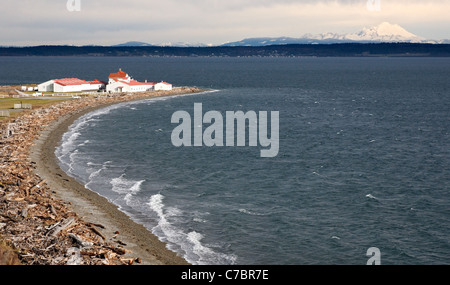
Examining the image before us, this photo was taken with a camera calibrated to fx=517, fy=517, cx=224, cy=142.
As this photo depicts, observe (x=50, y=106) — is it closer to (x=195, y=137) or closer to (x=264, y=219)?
(x=195, y=137)

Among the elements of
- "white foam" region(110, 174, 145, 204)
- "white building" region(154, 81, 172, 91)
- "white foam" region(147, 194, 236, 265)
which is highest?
"white building" region(154, 81, 172, 91)

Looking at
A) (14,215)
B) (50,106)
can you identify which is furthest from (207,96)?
(14,215)

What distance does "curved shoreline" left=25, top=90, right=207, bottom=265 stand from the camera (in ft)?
110

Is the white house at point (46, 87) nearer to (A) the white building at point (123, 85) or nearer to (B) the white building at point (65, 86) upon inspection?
(B) the white building at point (65, 86)

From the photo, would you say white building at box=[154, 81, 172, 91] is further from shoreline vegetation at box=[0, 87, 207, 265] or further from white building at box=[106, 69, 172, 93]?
shoreline vegetation at box=[0, 87, 207, 265]

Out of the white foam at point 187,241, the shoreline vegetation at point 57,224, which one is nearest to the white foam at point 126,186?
the shoreline vegetation at point 57,224

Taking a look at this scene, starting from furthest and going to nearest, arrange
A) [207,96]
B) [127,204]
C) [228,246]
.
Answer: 1. [207,96]
2. [127,204]
3. [228,246]

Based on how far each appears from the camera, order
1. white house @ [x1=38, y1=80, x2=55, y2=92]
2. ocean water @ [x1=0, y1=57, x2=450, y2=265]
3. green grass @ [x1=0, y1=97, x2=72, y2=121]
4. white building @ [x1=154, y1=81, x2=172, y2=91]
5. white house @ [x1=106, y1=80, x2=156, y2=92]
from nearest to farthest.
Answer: ocean water @ [x1=0, y1=57, x2=450, y2=265], green grass @ [x1=0, y1=97, x2=72, y2=121], white house @ [x1=38, y1=80, x2=55, y2=92], white house @ [x1=106, y1=80, x2=156, y2=92], white building @ [x1=154, y1=81, x2=172, y2=91]

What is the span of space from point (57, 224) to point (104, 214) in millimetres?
6430

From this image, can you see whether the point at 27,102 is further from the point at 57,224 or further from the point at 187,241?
the point at 187,241

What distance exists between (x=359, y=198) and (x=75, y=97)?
91.8 m

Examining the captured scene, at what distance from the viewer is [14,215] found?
3684 cm

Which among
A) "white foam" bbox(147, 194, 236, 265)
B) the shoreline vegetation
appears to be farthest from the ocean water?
the shoreline vegetation

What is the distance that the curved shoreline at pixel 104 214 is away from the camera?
3366cm
